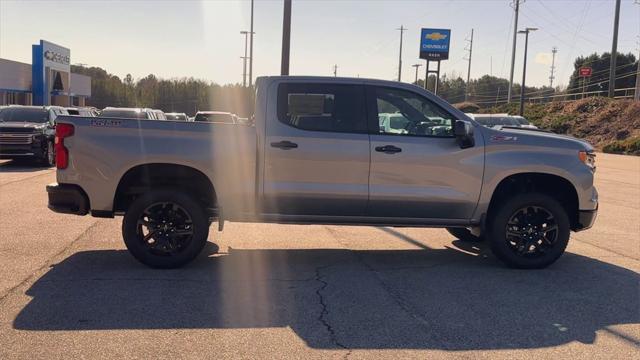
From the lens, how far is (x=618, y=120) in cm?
4456

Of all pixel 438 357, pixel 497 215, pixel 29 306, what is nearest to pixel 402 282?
pixel 497 215

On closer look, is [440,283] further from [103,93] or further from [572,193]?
[103,93]

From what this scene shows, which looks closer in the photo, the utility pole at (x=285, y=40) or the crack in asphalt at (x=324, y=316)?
the crack in asphalt at (x=324, y=316)

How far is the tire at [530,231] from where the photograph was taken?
282 inches

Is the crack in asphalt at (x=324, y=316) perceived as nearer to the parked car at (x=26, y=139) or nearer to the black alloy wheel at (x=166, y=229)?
the black alloy wheel at (x=166, y=229)

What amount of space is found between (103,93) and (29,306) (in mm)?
78897

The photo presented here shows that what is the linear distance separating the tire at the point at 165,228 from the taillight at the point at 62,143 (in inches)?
33.7

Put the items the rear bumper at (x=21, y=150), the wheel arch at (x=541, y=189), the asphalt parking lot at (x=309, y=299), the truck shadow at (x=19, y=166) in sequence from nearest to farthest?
1. the asphalt parking lot at (x=309, y=299)
2. the wheel arch at (x=541, y=189)
3. the truck shadow at (x=19, y=166)
4. the rear bumper at (x=21, y=150)

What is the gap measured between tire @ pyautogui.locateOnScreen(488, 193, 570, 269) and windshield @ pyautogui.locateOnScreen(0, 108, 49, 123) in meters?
16.5

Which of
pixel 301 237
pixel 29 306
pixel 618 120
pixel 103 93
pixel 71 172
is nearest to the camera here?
pixel 29 306

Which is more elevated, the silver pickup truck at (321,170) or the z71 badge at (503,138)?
the z71 badge at (503,138)

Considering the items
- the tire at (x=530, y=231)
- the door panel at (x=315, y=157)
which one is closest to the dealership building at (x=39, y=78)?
the door panel at (x=315, y=157)

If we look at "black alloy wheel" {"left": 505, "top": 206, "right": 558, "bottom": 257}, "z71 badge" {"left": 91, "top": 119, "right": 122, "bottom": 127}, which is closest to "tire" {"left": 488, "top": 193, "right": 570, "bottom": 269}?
"black alloy wheel" {"left": 505, "top": 206, "right": 558, "bottom": 257}

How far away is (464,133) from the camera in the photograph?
22.5ft
